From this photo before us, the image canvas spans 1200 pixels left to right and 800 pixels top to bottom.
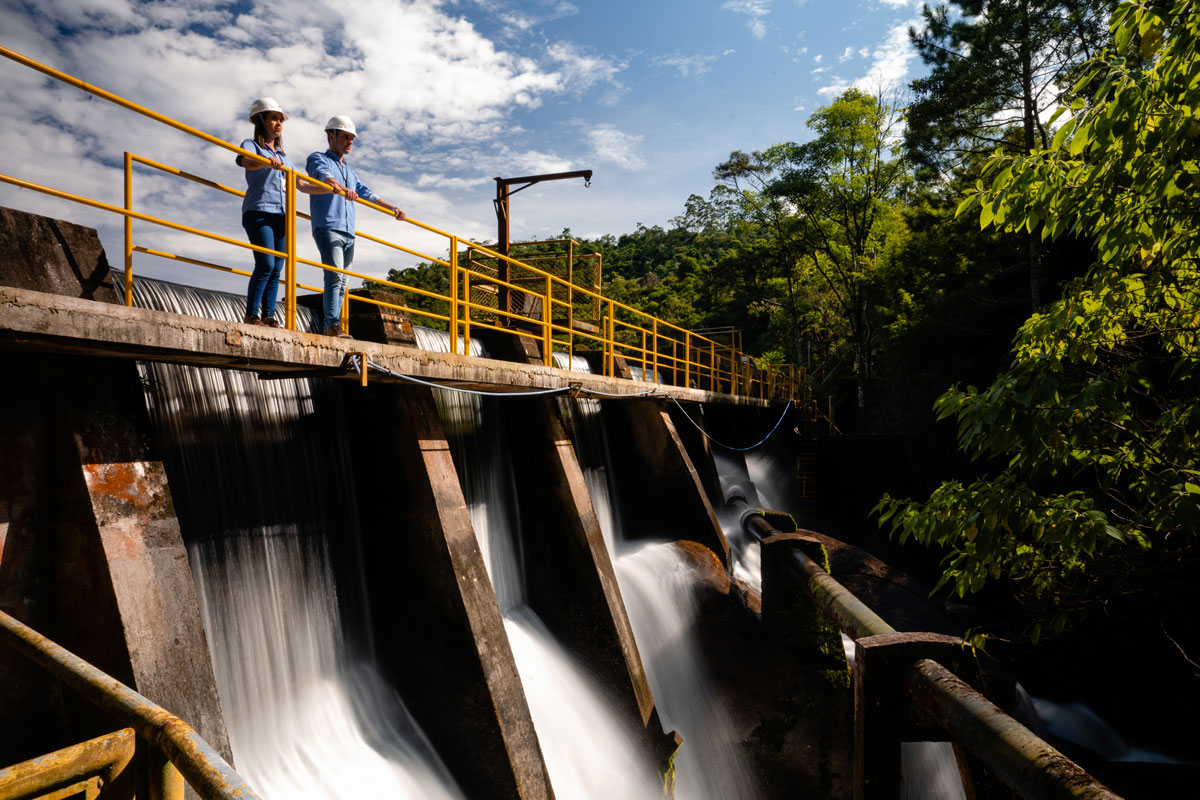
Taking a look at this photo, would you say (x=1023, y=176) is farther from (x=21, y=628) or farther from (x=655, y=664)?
(x=655, y=664)

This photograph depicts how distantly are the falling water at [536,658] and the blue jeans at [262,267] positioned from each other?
314 centimetres

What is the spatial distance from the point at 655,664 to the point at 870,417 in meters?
20.4

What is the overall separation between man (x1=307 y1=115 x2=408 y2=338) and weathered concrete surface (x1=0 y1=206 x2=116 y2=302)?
1.43 metres

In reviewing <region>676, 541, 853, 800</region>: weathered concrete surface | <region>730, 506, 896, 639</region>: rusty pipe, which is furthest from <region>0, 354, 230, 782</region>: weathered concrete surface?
<region>676, 541, 853, 800</region>: weathered concrete surface

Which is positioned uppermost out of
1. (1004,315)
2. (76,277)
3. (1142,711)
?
(1004,315)

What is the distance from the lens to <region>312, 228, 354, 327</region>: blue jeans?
5.05 m

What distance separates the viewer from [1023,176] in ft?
9.62

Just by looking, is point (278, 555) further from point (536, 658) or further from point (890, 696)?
point (890, 696)

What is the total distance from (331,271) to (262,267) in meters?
0.57

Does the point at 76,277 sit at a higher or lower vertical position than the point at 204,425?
higher

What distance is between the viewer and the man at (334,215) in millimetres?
5051

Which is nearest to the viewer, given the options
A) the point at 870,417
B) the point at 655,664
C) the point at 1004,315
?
the point at 655,664

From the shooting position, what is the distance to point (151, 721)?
182cm

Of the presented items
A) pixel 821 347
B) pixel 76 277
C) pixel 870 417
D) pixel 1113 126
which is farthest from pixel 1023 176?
pixel 821 347
